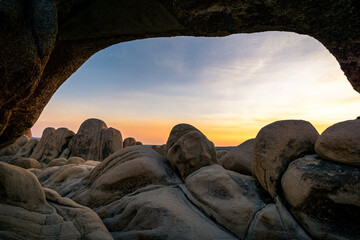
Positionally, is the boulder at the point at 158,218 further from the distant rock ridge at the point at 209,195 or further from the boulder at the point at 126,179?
the boulder at the point at 126,179

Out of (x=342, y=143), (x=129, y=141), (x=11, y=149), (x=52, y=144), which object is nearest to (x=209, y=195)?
(x=342, y=143)

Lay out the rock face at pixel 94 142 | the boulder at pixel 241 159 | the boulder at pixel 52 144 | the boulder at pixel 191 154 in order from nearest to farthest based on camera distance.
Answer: the boulder at pixel 191 154 < the boulder at pixel 241 159 < the rock face at pixel 94 142 < the boulder at pixel 52 144

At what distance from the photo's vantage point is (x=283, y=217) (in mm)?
2473

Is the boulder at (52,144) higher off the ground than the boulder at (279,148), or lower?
lower

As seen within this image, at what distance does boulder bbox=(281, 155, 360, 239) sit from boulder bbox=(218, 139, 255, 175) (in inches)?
53.9

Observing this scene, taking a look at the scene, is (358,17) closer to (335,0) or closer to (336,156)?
(335,0)

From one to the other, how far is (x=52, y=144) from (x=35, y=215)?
1257 centimetres

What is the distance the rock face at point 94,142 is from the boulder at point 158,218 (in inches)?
376

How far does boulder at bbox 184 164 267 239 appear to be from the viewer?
2633 millimetres

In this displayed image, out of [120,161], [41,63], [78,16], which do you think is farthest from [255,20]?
[120,161]

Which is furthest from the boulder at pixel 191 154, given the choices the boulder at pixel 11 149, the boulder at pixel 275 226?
the boulder at pixel 11 149

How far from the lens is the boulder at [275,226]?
2.38 meters

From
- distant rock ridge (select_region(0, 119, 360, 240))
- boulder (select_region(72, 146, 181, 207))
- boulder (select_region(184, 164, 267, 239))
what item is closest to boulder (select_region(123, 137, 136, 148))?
distant rock ridge (select_region(0, 119, 360, 240))

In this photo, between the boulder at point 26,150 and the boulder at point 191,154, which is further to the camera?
the boulder at point 26,150
